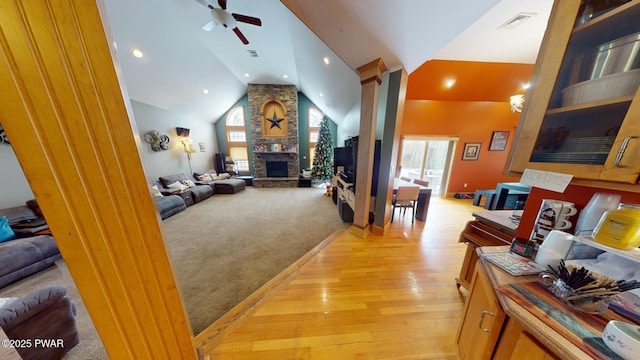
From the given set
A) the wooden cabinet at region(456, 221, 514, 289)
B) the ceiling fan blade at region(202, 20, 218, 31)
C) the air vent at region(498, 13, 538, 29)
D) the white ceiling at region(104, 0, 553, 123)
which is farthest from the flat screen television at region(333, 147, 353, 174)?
the ceiling fan blade at region(202, 20, 218, 31)

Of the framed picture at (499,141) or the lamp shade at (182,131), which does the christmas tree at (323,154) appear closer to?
the lamp shade at (182,131)

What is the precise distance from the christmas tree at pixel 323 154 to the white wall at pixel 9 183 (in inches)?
223

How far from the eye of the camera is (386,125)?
248 centimetres

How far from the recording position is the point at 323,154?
6082 millimetres

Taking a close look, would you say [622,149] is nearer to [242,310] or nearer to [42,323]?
[242,310]

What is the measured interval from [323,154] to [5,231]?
230 inches

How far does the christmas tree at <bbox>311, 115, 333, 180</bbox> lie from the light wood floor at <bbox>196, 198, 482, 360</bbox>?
3853mm

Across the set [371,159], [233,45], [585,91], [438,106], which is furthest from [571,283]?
[233,45]

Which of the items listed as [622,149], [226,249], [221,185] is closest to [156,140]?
[221,185]

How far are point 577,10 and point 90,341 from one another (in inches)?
147

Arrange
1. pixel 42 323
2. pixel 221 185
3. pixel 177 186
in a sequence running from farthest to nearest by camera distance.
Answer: pixel 221 185 → pixel 177 186 → pixel 42 323

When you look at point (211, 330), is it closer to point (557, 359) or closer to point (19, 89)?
point (19, 89)

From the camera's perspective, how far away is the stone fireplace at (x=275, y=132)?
243 inches

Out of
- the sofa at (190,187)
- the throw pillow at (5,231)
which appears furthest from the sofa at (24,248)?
the sofa at (190,187)
